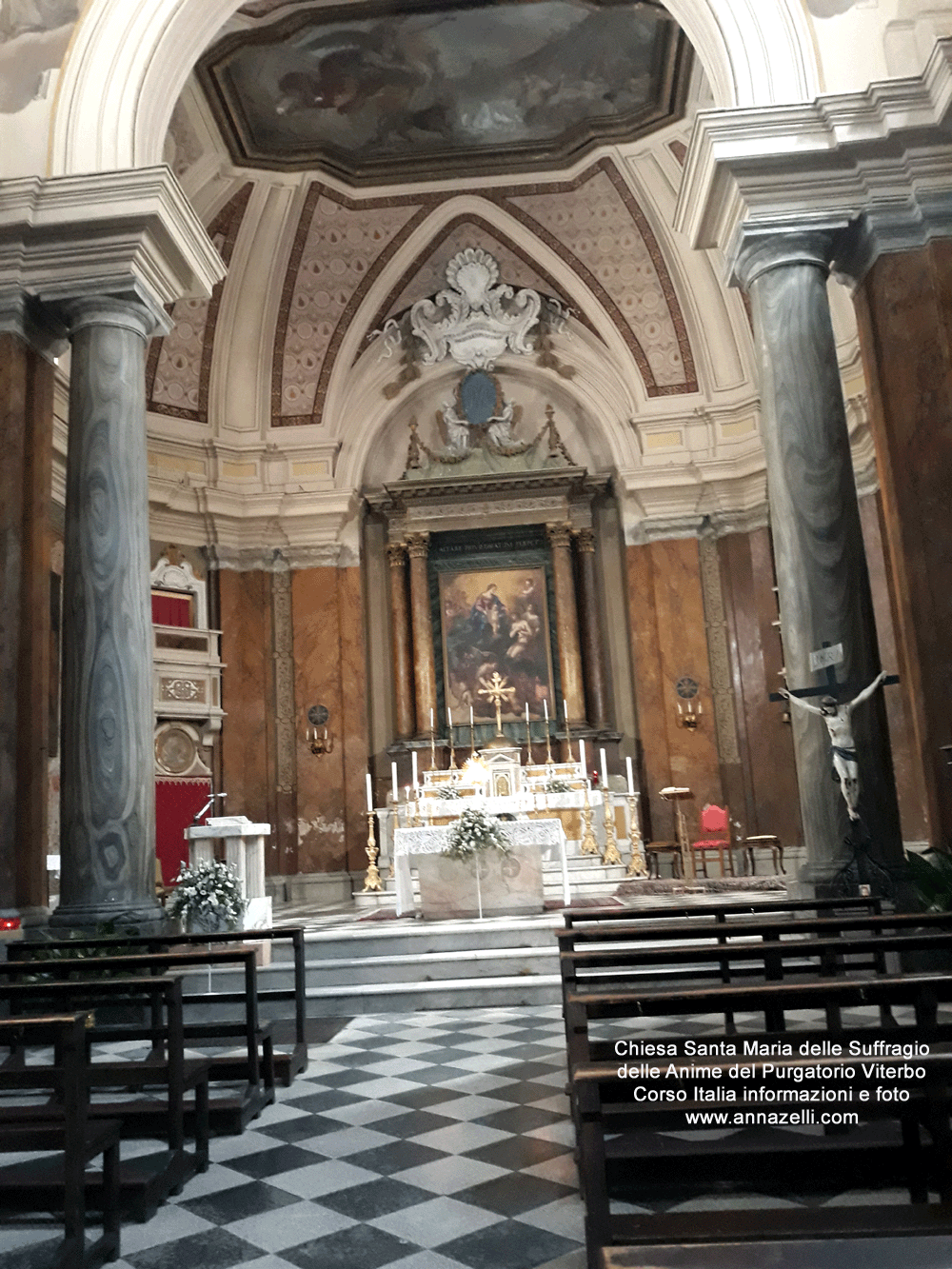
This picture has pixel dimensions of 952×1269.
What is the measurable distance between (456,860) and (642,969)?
87.5 inches

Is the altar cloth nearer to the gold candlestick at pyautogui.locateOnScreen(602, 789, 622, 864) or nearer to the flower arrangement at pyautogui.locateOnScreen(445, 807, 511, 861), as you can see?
the flower arrangement at pyautogui.locateOnScreen(445, 807, 511, 861)

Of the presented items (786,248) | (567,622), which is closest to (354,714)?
(567,622)

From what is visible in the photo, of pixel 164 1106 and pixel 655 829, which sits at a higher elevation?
pixel 655 829

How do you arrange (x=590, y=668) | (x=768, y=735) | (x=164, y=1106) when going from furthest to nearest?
(x=590, y=668) → (x=768, y=735) → (x=164, y=1106)

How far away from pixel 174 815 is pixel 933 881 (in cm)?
936

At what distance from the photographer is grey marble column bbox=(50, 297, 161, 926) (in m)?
7.19

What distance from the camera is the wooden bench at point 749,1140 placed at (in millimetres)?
2201

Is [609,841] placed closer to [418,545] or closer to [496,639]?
[496,639]

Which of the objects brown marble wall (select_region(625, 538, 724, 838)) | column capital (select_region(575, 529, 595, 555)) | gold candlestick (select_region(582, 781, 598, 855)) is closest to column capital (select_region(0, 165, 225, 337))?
gold candlestick (select_region(582, 781, 598, 855))

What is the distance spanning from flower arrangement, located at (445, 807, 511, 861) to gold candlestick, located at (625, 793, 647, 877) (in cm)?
352

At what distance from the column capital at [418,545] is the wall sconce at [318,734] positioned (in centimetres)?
248

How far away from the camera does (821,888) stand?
265 inches

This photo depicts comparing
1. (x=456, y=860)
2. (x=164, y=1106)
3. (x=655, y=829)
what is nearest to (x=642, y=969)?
(x=456, y=860)

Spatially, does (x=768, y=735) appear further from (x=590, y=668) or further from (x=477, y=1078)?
(x=477, y=1078)
